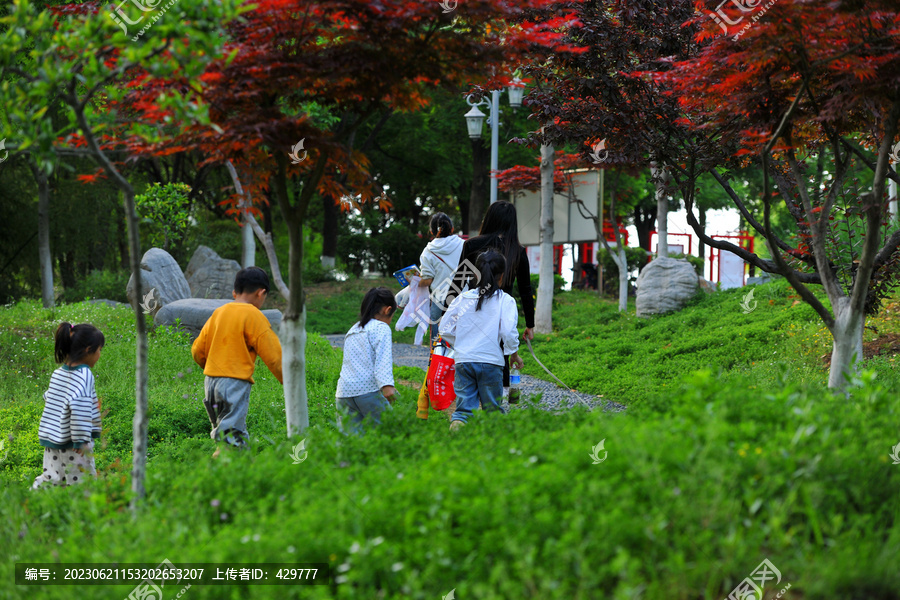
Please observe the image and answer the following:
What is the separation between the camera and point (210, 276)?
1644 cm

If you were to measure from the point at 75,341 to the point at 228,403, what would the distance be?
3.43 ft

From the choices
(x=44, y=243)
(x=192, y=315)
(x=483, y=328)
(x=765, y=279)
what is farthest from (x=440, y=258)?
(x=44, y=243)

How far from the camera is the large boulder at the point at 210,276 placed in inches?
642

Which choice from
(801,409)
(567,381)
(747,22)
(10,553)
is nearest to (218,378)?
(10,553)

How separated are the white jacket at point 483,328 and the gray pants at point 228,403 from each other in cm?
151

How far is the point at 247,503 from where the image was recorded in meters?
3.27

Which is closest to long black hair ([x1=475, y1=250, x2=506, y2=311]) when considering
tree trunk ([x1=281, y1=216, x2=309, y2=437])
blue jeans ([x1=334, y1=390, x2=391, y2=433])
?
blue jeans ([x1=334, y1=390, x2=391, y2=433])

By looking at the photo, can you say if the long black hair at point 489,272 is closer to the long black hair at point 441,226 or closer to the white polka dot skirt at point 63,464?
the long black hair at point 441,226

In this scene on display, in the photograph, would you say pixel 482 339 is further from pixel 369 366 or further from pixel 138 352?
pixel 138 352

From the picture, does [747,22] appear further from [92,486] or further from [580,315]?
[580,315]

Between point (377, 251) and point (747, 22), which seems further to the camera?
point (377, 251)

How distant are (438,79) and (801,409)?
8.65 feet

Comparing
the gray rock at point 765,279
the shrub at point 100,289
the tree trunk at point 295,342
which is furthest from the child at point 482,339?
the shrub at point 100,289

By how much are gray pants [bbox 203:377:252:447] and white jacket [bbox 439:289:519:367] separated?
59.6 inches
